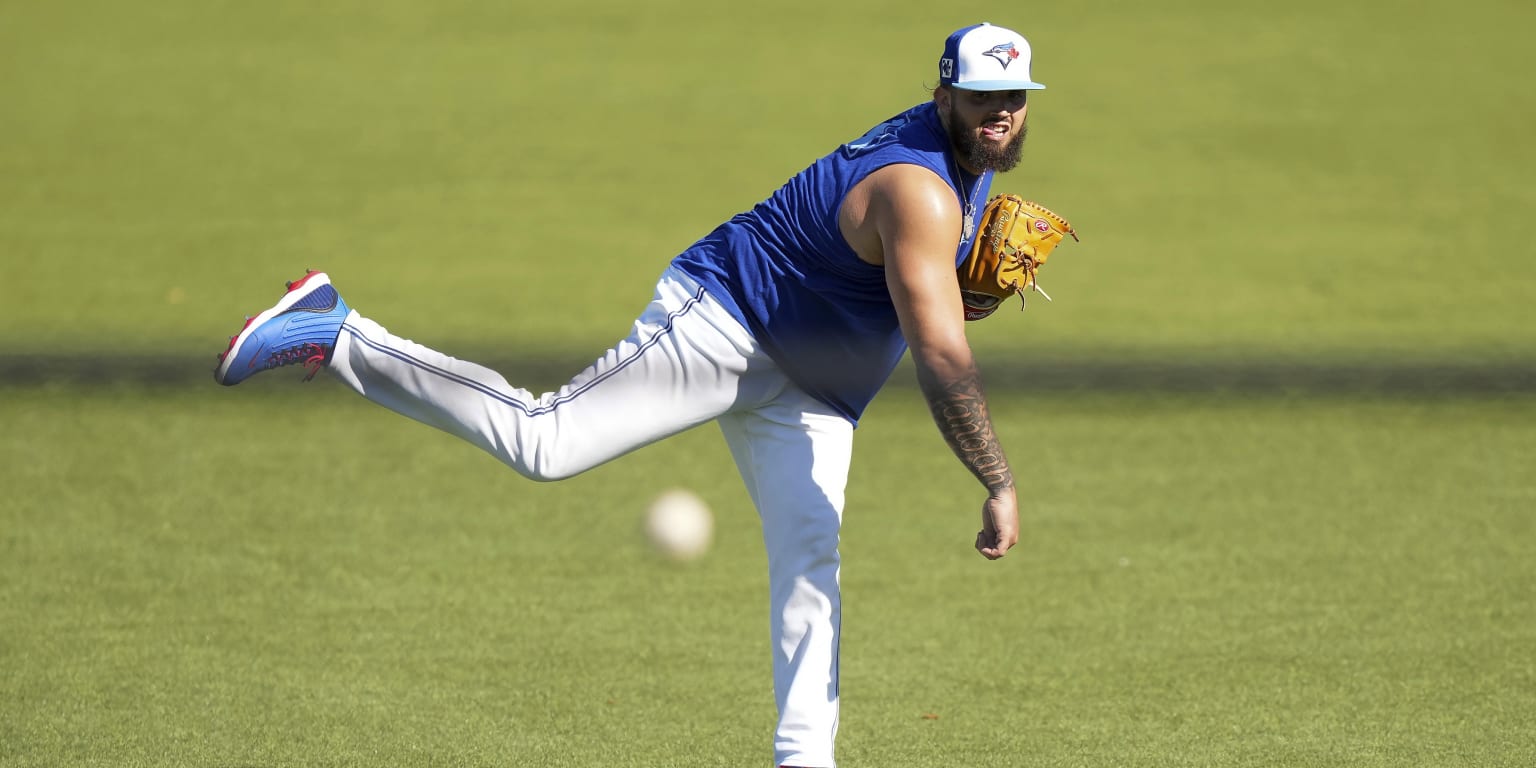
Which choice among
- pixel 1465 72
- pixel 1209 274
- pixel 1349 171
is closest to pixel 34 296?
pixel 1209 274

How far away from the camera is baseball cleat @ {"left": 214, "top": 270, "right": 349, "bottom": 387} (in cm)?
366

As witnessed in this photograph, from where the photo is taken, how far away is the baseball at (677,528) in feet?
19.0

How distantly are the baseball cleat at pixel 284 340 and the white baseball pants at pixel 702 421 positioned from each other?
0.04 meters

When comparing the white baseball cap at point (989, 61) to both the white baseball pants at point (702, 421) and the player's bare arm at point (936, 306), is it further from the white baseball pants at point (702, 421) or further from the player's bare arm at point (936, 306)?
the white baseball pants at point (702, 421)

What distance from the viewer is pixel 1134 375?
28.4ft

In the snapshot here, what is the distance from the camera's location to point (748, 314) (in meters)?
3.81

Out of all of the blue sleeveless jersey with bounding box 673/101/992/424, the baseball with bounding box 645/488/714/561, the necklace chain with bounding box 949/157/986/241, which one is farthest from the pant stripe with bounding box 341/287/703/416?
the baseball with bounding box 645/488/714/561

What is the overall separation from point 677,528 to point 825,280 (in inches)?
86.0

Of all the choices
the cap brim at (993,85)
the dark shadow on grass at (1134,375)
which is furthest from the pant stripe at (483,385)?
the dark shadow on grass at (1134,375)

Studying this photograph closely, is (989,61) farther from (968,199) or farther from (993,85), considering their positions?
(968,199)

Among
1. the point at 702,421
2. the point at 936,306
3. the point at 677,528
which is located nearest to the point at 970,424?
the point at 936,306

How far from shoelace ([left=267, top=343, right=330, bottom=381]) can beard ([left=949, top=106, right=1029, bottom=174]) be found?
1.45m

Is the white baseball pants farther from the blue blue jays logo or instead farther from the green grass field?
the blue blue jays logo

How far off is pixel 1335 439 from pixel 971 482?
1.78 meters
